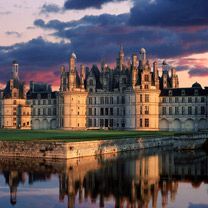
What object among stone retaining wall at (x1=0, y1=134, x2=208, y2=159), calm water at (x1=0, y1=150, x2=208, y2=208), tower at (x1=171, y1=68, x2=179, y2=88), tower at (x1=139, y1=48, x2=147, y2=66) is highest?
tower at (x1=139, y1=48, x2=147, y2=66)

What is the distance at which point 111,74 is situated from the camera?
104 meters

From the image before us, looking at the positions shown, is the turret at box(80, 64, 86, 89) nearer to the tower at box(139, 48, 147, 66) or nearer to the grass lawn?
the tower at box(139, 48, 147, 66)

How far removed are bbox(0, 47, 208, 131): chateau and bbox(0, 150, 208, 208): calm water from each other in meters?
46.5

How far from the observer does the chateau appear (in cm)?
9675

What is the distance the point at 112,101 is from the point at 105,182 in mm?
66805

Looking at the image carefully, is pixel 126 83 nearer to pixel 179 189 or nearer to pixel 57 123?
pixel 57 123

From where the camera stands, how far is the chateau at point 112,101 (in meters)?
96.8

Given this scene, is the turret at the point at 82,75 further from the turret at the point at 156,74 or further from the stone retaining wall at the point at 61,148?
the stone retaining wall at the point at 61,148

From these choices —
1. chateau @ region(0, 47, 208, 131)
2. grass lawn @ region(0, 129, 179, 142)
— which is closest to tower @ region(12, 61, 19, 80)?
chateau @ region(0, 47, 208, 131)

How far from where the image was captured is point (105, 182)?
35.8 m

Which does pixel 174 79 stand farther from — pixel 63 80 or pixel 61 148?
pixel 61 148

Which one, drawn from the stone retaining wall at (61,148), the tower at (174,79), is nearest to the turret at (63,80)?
the tower at (174,79)

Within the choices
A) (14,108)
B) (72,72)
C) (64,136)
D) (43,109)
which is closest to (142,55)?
(72,72)

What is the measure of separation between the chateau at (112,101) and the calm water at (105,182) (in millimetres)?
46452
